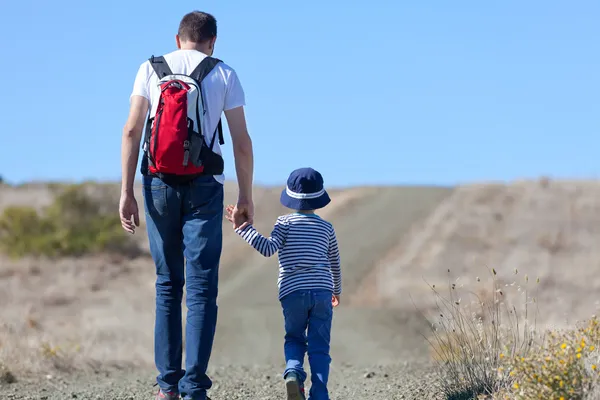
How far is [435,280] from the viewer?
26.0 metres

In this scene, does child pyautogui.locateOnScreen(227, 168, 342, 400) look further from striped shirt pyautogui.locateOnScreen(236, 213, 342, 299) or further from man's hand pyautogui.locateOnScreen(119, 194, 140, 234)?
man's hand pyautogui.locateOnScreen(119, 194, 140, 234)

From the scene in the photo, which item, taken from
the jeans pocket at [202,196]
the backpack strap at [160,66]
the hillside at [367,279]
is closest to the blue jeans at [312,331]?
the jeans pocket at [202,196]

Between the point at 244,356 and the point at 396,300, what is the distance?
285 inches

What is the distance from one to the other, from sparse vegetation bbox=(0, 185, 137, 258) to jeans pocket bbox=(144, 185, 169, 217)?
83.9ft

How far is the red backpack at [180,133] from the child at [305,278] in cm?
44

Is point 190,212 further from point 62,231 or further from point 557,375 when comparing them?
point 62,231

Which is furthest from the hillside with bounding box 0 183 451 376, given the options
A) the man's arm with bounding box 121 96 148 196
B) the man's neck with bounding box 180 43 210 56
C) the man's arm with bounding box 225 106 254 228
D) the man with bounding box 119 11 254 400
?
the man's neck with bounding box 180 43 210 56

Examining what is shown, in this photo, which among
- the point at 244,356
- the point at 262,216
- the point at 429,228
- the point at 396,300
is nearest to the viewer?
the point at 244,356

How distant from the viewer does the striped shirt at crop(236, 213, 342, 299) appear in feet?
20.4

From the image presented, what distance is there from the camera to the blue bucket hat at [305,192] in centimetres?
640

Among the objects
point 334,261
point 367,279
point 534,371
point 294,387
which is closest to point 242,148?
point 334,261

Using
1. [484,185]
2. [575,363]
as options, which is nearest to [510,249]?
[484,185]

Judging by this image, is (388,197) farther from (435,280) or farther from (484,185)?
(435,280)

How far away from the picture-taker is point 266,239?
6180 millimetres
